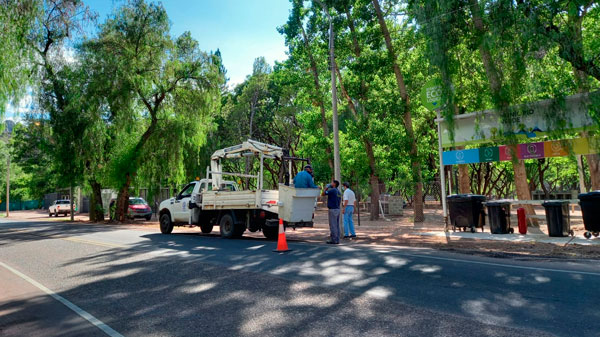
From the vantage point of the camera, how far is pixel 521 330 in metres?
4.23

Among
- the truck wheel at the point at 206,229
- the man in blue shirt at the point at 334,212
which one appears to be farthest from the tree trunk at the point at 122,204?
the man in blue shirt at the point at 334,212

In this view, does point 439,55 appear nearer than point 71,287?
No

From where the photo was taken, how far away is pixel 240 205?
1379 cm

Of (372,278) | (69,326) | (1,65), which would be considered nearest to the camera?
(69,326)

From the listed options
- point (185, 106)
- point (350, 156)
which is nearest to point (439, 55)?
point (350, 156)

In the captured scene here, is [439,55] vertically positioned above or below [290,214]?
above

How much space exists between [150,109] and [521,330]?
1062 inches

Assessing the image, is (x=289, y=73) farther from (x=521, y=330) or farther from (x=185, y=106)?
(x=521, y=330)

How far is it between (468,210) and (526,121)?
3506mm

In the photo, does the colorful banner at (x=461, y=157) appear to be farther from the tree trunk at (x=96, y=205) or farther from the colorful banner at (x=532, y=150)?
the tree trunk at (x=96, y=205)

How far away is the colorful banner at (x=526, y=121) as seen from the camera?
1255 centimetres

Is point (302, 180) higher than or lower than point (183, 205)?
higher

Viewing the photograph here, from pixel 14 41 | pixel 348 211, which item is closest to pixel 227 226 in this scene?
pixel 348 211

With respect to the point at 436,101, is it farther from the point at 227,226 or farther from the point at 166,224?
the point at 166,224
